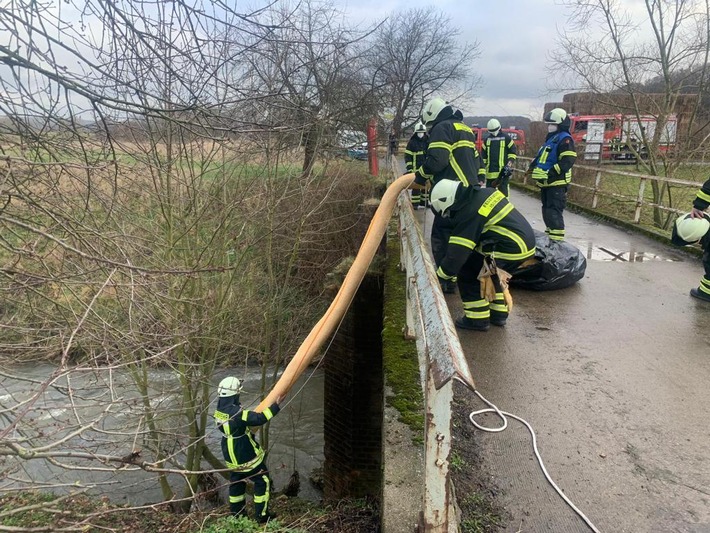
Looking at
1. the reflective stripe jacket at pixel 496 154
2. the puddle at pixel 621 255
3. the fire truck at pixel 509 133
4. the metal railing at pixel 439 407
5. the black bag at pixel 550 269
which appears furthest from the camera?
the fire truck at pixel 509 133

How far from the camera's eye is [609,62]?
10.3 metres

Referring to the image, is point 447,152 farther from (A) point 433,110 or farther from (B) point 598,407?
(B) point 598,407

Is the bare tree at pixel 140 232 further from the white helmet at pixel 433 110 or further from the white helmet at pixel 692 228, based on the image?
the white helmet at pixel 692 228

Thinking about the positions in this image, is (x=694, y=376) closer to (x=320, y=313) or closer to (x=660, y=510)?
(x=660, y=510)

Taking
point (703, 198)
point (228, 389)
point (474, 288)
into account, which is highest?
point (703, 198)

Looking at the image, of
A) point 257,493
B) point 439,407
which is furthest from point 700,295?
point 257,493

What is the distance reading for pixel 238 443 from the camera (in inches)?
207

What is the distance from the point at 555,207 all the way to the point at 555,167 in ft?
1.68

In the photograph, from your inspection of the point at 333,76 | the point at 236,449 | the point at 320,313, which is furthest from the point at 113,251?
the point at 320,313

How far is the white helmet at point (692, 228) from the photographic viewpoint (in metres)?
4.92

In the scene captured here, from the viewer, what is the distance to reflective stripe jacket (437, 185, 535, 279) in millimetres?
3990

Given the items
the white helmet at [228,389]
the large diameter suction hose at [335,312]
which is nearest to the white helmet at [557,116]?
the large diameter suction hose at [335,312]

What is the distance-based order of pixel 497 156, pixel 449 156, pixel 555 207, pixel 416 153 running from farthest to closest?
pixel 416 153
pixel 497 156
pixel 555 207
pixel 449 156

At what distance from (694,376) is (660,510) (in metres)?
1.70
